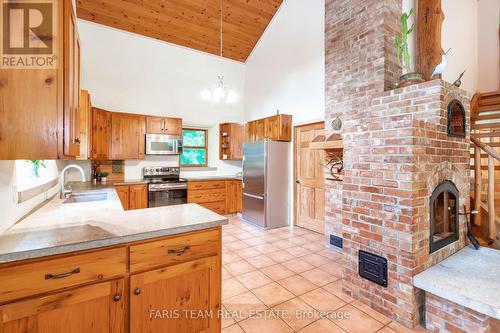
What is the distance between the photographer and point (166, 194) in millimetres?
4586

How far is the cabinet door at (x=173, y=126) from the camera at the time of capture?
16.2ft

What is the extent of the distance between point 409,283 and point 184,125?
5.13 metres

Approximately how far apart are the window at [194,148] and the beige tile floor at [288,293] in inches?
106

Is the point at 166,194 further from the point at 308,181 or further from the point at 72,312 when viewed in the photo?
the point at 72,312

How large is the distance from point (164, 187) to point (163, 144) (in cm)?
94

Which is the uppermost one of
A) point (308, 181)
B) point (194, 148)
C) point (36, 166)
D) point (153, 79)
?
point (153, 79)

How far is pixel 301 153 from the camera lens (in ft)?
14.9

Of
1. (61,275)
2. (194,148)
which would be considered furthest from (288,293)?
(194,148)

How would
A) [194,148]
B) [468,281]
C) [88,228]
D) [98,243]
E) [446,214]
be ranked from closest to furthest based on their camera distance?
[98,243]
[88,228]
[468,281]
[446,214]
[194,148]

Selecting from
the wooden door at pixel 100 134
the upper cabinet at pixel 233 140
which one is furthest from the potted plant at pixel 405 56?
the wooden door at pixel 100 134

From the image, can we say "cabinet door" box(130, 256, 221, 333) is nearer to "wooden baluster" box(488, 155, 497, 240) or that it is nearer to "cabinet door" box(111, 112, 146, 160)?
"wooden baluster" box(488, 155, 497, 240)

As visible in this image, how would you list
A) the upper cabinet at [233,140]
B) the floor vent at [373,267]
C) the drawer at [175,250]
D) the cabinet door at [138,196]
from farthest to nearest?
the upper cabinet at [233,140]
the cabinet door at [138,196]
the floor vent at [373,267]
the drawer at [175,250]

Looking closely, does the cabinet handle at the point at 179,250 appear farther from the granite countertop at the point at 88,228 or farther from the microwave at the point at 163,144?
the microwave at the point at 163,144

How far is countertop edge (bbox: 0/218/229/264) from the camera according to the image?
1020mm
